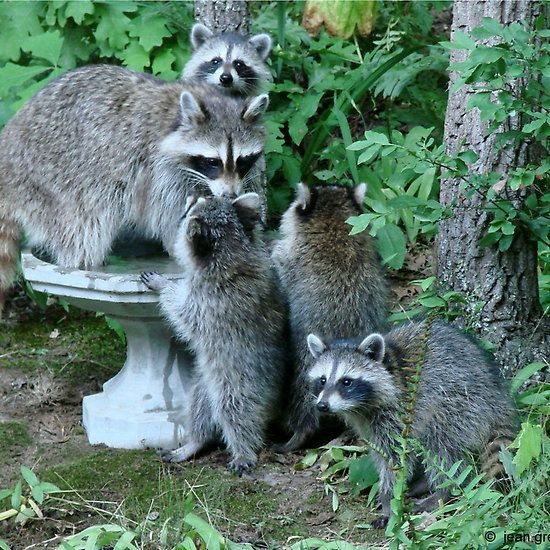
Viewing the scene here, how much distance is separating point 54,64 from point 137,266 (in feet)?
5.29

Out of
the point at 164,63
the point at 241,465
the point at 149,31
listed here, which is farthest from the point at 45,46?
the point at 241,465

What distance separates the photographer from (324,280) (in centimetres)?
515

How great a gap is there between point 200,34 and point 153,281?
1.84 meters

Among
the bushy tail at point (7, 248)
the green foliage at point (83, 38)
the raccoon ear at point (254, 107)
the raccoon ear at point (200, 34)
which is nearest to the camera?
the raccoon ear at point (254, 107)

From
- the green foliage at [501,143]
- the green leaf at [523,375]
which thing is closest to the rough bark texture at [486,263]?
the green foliage at [501,143]

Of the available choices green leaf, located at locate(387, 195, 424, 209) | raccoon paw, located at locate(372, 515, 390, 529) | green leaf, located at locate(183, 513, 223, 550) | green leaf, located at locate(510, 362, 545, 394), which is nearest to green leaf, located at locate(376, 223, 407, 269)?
green leaf, located at locate(387, 195, 424, 209)

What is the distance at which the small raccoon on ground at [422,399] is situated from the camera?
14.9 feet

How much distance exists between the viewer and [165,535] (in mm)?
4168

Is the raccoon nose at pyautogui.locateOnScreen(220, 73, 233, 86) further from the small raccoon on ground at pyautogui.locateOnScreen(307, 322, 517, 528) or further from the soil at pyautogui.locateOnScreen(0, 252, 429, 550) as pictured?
the small raccoon on ground at pyautogui.locateOnScreen(307, 322, 517, 528)

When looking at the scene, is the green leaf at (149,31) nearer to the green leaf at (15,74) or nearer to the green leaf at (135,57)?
the green leaf at (135,57)

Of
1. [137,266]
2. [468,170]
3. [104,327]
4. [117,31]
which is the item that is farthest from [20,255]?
[468,170]

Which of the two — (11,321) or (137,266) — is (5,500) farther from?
(11,321)

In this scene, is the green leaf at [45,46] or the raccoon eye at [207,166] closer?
the raccoon eye at [207,166]

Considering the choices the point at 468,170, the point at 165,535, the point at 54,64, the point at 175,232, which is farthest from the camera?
the point at 54,64
